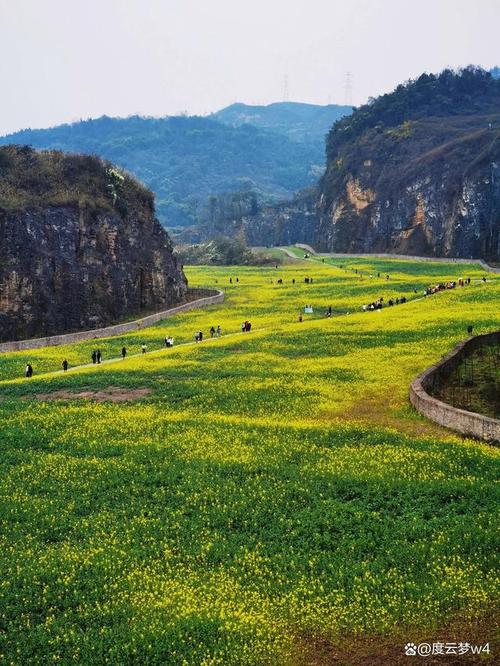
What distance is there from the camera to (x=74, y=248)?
73812 mm

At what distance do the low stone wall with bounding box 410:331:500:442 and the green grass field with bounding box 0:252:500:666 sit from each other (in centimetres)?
71

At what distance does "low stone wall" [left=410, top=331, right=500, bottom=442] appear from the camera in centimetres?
2552

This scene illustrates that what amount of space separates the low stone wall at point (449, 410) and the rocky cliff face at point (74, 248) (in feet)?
150

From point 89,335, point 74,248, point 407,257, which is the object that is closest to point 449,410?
point 89,335

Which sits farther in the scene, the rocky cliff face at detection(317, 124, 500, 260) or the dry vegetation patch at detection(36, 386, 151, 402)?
the rocky cliff face at detection(317, 124, 500, 260)

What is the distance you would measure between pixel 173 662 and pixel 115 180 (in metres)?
79.8

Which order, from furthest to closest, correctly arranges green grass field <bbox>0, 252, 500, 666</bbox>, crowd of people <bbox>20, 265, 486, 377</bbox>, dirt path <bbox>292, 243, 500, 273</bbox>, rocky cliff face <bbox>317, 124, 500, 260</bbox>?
rocky cliff face <bbox>317, 124, 500, 260</bbox>
dirt path <bbox>292, 243, 500, 273</bbox>
crowd of people <bbox>20, 265, 486, 377</bbox>
green grass field <bbox>0, 252, 500, 666</bbox>

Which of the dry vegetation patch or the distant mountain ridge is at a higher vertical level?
the distant mountain ridge

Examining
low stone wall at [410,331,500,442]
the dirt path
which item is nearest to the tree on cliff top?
the dirt path

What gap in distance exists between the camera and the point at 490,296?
213 feet

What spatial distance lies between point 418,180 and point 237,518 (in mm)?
143863

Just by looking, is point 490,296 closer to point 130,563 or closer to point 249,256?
point 130,563

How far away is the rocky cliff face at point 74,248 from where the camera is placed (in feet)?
221

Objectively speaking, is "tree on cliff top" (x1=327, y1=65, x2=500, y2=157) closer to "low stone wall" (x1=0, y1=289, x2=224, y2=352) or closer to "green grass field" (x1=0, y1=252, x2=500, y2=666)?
"low stone wall" (x1=0, y1=289, x2=224, y2=352)
